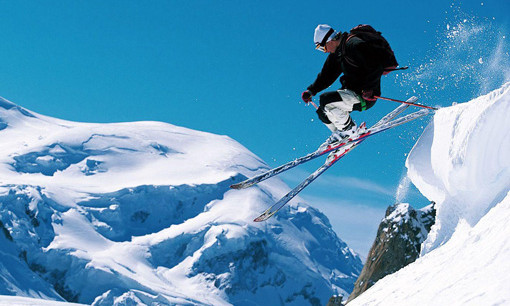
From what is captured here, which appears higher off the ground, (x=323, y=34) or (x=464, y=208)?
(x=323, y=34)

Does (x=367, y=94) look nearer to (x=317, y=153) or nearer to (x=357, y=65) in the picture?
(x=357, y=65)

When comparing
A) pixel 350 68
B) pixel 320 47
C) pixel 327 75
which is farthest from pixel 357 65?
pixel 327 75

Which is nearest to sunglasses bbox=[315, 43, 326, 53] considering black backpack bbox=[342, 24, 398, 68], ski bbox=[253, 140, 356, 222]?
black backpack bbox=[342, 24, 398, 68]

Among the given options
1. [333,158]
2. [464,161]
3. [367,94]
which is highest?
[333,158]

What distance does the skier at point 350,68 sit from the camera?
6.97m

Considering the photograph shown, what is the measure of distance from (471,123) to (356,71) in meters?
1.94

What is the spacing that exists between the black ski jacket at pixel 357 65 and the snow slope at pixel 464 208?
3.19 ft

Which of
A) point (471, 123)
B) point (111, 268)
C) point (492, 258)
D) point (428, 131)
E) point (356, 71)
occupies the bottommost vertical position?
point (492, 258)

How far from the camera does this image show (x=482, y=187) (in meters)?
5.68

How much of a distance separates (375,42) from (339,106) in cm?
144

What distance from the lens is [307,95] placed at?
8.38 m

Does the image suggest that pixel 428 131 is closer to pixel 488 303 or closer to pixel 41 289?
pixel 488 303

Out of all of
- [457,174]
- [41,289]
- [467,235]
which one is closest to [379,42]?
[457,174]

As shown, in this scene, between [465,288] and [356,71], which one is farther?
[356,71]
